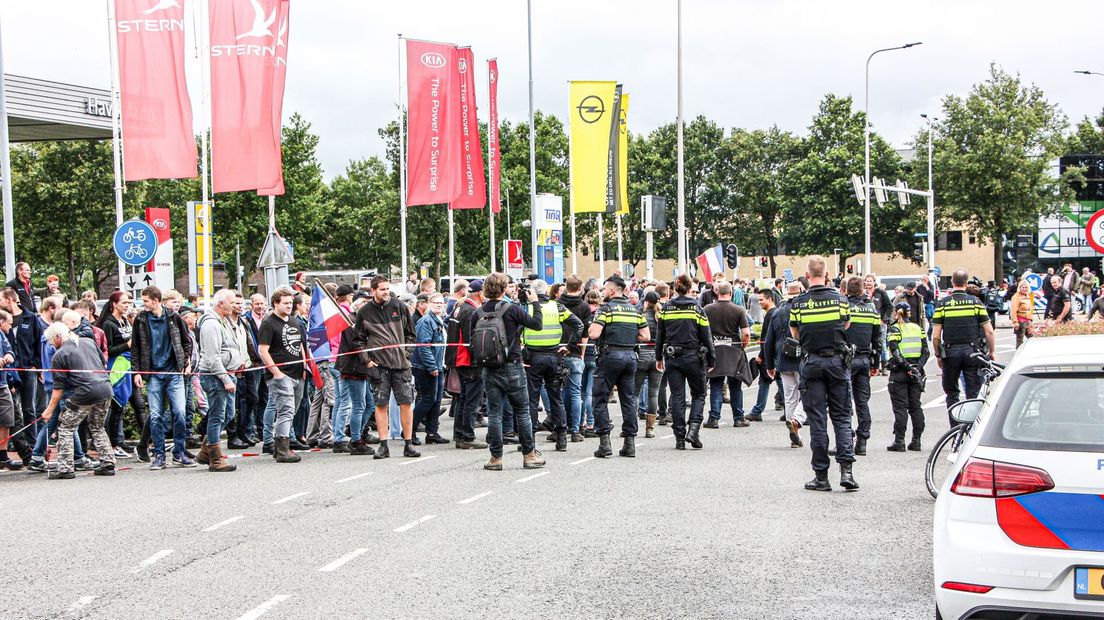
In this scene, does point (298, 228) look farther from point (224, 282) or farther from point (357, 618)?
point (357, 618)

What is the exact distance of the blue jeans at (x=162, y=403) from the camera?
1173cm

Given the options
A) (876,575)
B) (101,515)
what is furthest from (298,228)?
(876,575)

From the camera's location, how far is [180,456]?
1206 centimetres

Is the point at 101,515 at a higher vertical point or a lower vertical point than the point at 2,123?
lower

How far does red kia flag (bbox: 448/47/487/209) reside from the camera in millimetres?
28250

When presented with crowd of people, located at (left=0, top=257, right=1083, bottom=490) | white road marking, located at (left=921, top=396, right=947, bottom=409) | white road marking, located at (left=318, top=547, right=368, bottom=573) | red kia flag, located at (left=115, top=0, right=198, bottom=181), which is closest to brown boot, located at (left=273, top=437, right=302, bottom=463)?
crowd of people, located at (left=0, top=257, right=1083, bottom=490)

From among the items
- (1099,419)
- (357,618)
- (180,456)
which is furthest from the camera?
(180,456)

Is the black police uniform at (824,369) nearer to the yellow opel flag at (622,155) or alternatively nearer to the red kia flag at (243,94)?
the red kia flag at (243,94)

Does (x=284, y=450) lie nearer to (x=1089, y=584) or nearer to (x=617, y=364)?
(x=617, y=364)

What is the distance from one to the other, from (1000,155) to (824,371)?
47298 millimetres

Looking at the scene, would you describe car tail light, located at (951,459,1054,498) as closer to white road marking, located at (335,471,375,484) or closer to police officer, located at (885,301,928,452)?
white road marking, located at (335,471,375,484)

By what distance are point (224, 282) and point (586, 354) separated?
78.0 meters

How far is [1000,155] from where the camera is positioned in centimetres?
5234

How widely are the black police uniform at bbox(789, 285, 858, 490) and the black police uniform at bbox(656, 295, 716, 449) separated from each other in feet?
9.41
